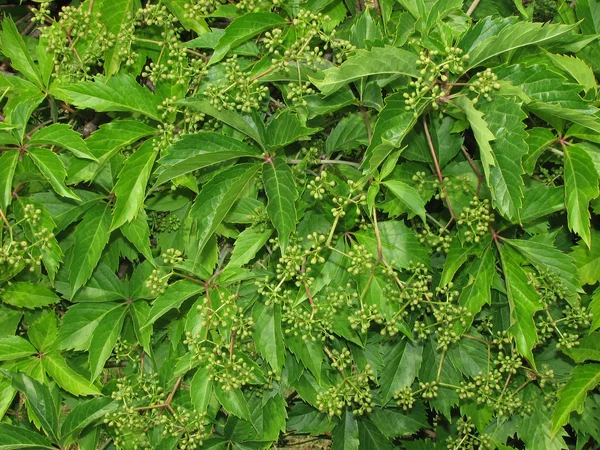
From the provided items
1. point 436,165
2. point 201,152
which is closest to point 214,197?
point 201,152

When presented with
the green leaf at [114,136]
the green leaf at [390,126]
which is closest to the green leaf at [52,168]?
the green leaf at [114,136]

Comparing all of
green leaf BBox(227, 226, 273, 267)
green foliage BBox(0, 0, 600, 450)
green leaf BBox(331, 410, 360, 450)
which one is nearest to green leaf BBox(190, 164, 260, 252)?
green foliage BBox(0, 0, 600, 450)

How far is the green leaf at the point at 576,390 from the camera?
2.14 meters

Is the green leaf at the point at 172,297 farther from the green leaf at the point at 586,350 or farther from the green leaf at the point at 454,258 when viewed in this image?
the green leaf at the point at 586,350

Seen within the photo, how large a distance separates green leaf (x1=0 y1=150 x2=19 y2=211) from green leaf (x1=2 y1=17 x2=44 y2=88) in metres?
0.33

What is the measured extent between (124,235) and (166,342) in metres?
0.47

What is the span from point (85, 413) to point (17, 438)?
24cm

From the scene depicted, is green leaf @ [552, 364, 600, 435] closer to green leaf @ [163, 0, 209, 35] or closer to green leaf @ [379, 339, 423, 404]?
green leaf @ [379, 339, 423, 404]

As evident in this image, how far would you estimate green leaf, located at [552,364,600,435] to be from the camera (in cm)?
214

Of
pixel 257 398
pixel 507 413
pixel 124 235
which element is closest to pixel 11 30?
pixel 124 235

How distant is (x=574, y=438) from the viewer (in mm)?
2684

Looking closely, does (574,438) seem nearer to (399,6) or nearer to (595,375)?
(595,375)

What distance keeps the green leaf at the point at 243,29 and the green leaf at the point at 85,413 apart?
1296 mm

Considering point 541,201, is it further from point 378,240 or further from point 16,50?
point 16,50
